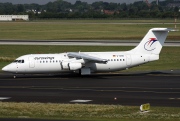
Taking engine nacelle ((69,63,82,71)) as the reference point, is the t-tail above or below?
above

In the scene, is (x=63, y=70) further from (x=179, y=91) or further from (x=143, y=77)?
(x=179, y=91)

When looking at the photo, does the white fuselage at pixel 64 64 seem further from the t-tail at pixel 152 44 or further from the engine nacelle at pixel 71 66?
the t-tail at pixel 152 44

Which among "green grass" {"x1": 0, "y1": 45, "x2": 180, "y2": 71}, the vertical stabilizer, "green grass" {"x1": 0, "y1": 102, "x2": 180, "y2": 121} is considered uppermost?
the vertical stabilizer

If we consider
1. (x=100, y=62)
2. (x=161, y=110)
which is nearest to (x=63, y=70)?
(x=100, y=62)

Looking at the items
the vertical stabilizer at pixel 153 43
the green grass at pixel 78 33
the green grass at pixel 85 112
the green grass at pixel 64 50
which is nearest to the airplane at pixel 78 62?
the vertical stabilizer at pixel 153 43

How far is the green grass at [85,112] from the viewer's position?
30.9 m

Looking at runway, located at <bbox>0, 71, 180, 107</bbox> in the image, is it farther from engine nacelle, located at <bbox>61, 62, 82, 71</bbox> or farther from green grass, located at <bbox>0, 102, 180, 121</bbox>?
green grass, located at <bbox>0, 102, 180, 121</bbox>

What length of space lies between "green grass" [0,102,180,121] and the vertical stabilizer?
841 inches

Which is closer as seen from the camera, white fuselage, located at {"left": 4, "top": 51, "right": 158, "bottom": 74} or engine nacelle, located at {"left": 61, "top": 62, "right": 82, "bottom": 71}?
engine nacelle, located at {"left": 61, "top": 62, "right": 82, "bottom": 71}

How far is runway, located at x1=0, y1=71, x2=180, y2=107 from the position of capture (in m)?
39.9

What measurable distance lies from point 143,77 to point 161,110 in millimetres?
20190

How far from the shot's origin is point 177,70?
59.5 meters

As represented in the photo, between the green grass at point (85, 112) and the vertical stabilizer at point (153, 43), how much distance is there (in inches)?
841

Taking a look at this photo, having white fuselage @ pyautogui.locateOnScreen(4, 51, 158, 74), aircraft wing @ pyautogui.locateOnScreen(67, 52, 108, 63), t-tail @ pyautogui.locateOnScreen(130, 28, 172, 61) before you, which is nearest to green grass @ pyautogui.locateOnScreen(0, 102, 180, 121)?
aircraft wing @ pyautogui.locateOnScreen(67, 52, 108, 63)
